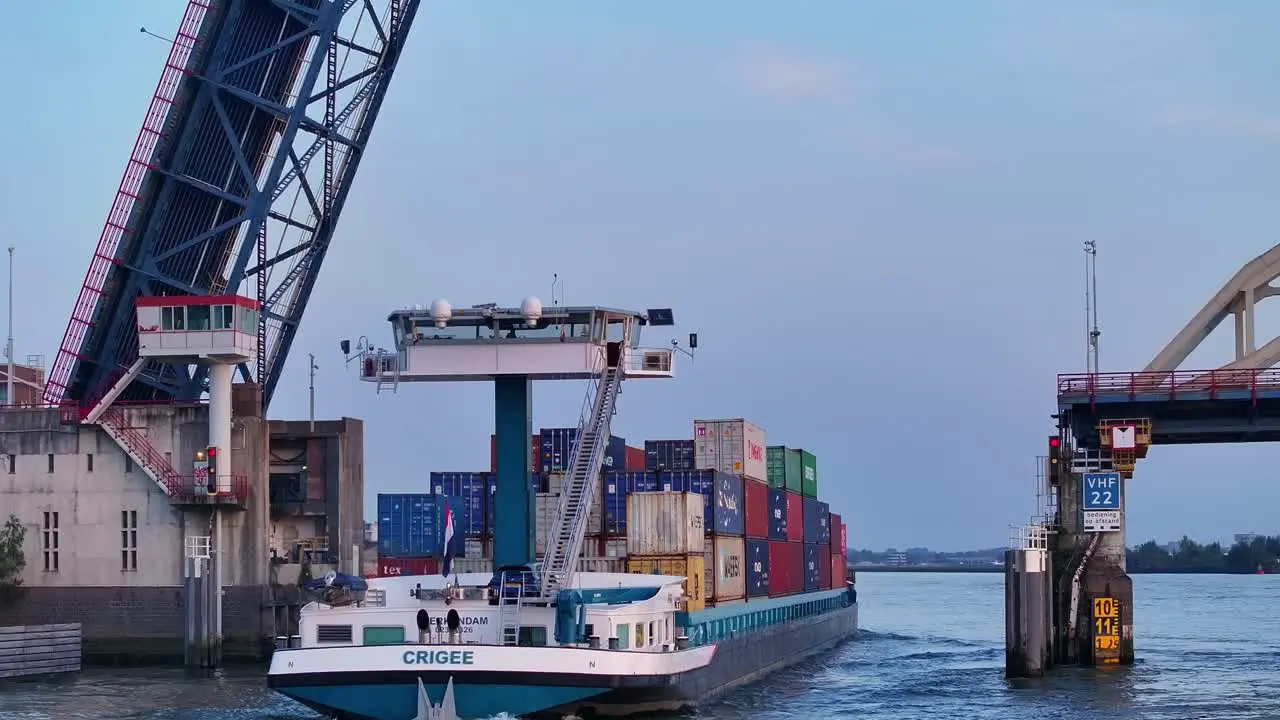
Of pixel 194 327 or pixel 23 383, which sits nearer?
pixel 194 327

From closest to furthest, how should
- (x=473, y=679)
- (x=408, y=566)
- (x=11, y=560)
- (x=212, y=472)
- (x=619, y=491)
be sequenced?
(x=473, y=679) < (x=408, y=566) < (x=619, y=491) < (x=212, y=472) < (x=11, y=560)

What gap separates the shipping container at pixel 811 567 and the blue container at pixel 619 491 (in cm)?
1796

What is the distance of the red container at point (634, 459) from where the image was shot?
1727 inches

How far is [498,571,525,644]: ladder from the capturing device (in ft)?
Answer: 103

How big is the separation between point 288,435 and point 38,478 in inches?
297

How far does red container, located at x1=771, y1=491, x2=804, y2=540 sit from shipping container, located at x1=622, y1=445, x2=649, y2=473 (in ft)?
22.7

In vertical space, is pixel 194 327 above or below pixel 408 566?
above

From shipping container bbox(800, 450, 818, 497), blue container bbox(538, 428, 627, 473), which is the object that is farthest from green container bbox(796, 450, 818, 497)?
blue container bbox(538, 428, 627, 473)

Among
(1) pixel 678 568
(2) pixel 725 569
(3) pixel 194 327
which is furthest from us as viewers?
A: (3) pixel 194 327

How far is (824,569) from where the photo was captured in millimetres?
63562

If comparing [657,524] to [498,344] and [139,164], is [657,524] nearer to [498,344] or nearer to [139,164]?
[498,344]

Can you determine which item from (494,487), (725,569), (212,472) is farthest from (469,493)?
(212,472)

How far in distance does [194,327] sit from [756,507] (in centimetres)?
1670

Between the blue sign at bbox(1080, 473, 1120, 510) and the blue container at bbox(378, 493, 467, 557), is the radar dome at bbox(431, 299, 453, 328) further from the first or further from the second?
the blue sign at bbox(1080, 473, 1120, 510)
